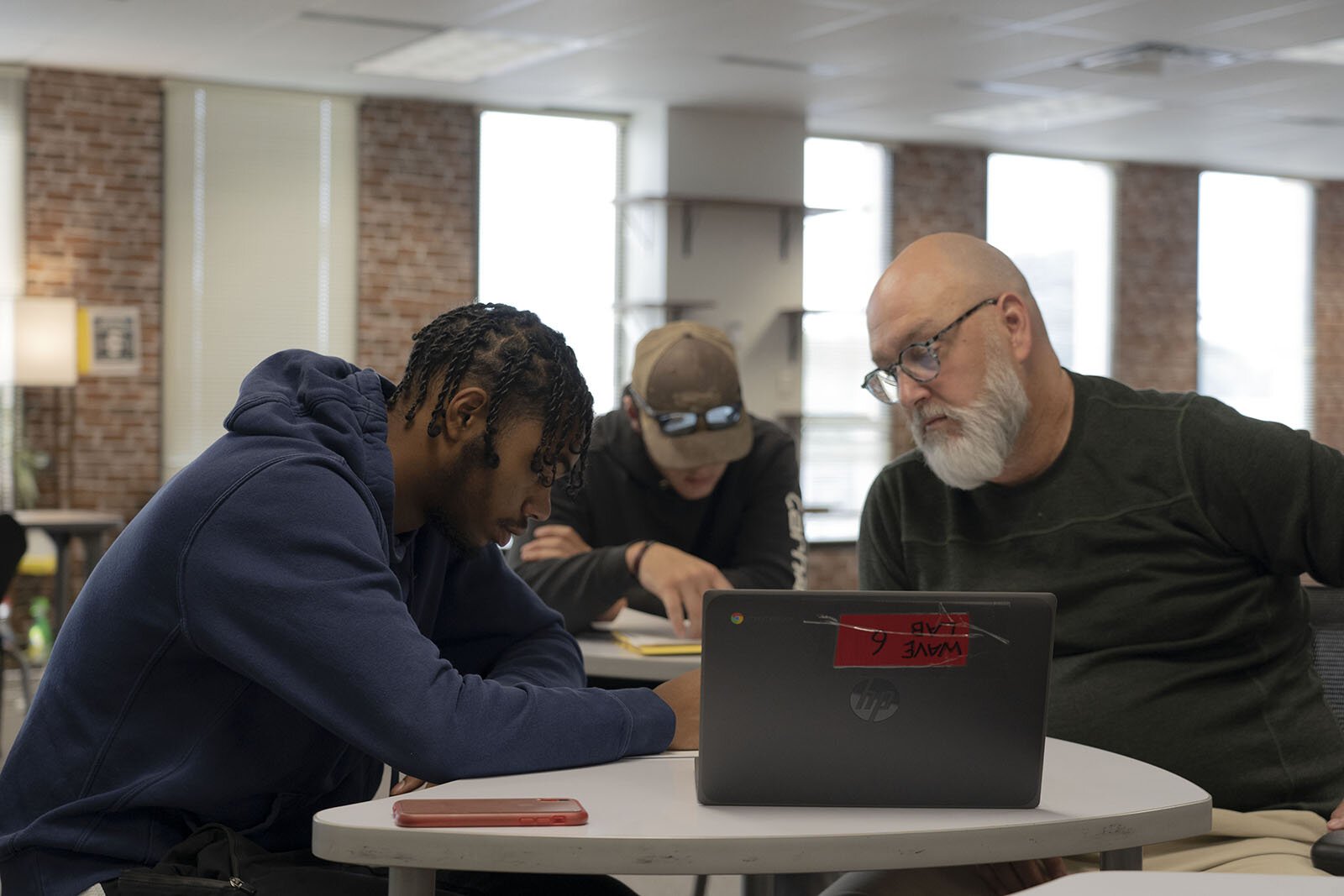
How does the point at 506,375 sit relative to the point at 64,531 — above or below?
above

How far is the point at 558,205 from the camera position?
8.39 m

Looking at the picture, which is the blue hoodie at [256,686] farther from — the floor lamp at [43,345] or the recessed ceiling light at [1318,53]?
the recessed ceiling light at [1318,53]

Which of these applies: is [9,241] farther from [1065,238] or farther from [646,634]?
[1065,238]

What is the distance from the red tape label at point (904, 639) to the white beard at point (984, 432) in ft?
2.72

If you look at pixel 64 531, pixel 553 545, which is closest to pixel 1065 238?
pixel 64 531

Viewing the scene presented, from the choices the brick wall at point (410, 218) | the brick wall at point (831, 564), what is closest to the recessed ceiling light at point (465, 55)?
the brick wall at point (410, 218)

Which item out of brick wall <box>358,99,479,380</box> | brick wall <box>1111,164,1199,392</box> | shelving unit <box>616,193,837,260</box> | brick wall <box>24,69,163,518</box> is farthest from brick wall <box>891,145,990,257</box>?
brick wall <box>24,69,163,518</box>

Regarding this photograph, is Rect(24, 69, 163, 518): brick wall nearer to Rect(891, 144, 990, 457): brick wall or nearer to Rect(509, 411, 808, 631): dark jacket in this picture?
Rect(891, 144, 990, 457): brick wall

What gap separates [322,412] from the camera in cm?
161

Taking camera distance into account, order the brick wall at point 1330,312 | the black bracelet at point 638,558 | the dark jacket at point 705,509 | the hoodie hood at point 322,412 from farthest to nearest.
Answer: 1. the brick wall at point 1330,312
2. the dark jacket at point 705,509
3. the black bracelet at point 638,558
4. the hoodie hood at point 322,412

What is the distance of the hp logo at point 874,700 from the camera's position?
1.40 metres

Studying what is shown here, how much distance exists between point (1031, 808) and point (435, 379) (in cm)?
82

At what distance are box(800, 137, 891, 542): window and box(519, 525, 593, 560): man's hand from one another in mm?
6084

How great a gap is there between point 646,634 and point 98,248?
17.9 feet
